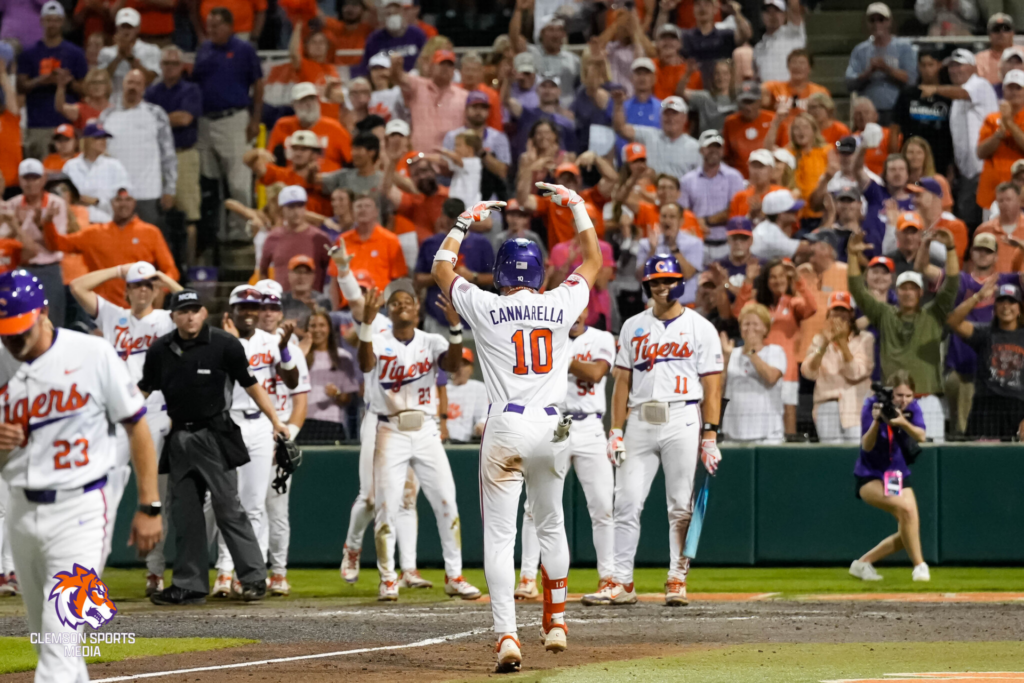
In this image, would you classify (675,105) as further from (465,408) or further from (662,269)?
(662,269)

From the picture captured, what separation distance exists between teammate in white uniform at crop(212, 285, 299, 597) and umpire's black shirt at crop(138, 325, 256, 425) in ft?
1.81

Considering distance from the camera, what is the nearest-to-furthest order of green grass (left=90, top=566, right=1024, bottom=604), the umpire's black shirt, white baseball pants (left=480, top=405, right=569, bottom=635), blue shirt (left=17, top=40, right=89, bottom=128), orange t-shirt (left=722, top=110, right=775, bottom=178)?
white baseball pants (left=480, top=405, right=569, bottom=635), the umpire's black shirt, green grass (left=90, top=566, right=1024, bottom=604), orange t-shirt (left=722, top=110, right=775, bottom=178), blue shirt (left=17, top=40, right=89, bottom=128)

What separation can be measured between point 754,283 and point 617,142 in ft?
10.2

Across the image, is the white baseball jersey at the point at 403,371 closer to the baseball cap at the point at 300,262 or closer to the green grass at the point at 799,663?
the baseball cap at the point at 300,262

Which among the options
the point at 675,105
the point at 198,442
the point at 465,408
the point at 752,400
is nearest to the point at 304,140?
the point at 465,408

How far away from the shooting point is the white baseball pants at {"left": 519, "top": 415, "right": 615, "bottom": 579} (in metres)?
10.5

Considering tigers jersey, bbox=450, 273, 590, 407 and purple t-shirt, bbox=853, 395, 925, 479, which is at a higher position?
tigers jersey, bbox=450, 273, 590, 407

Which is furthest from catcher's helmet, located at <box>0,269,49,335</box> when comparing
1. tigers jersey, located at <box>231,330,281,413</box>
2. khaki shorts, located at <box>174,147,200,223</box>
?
khaki shorts, located at <box>174,147,200,223</box>

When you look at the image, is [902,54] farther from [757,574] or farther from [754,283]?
[757,574]

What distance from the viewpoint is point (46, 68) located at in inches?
688

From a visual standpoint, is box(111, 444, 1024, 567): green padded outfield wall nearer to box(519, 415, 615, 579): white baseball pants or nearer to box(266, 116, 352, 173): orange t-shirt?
box(519, 415, 615, 579): white baseball pants

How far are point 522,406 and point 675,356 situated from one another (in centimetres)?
331

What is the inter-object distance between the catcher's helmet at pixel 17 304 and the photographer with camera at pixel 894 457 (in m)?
8.39

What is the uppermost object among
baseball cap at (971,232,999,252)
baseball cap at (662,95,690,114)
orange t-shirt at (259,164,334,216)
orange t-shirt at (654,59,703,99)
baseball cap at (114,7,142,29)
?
baseball cap at (114,7,142,29)
